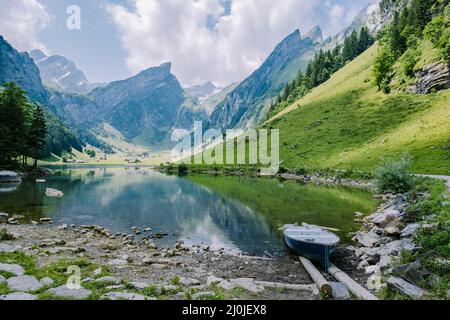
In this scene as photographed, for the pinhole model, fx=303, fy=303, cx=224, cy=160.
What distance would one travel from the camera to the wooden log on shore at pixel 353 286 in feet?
43.3

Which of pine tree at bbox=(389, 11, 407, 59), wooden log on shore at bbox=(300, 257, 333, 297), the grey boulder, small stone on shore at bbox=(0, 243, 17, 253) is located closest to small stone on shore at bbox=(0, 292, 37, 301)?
the grey boulder

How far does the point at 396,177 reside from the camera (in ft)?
129

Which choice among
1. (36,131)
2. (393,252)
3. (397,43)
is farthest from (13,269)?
(397,43)

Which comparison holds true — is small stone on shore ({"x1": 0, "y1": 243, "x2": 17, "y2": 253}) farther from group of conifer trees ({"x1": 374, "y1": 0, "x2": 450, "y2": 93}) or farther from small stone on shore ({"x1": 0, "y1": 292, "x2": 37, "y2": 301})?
Result: group of conifer trees ({"x1": 374, "y1": 0, "x2": 450, "y2": 93})

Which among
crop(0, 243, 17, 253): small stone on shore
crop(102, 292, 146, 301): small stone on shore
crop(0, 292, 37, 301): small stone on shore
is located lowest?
crop(0, 243, 17, 253): small stone on shore

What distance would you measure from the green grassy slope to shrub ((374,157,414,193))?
36.1ft

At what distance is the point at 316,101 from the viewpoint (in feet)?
400

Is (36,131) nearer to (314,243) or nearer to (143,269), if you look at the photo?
(143,269)

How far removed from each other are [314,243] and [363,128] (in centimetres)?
7655

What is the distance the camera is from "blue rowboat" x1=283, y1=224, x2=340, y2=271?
757 inches

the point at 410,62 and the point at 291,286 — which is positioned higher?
the point at 410,62

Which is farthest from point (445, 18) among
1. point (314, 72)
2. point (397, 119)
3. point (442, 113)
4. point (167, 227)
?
point (314, 72)

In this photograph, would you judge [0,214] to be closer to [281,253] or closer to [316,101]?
[281,253]
